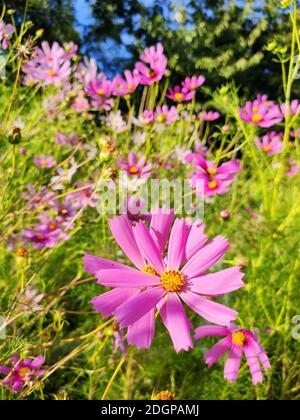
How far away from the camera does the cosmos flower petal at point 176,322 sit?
A: 0.36m

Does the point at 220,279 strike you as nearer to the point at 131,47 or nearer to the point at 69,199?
the point at 69,199

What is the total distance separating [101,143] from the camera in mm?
627

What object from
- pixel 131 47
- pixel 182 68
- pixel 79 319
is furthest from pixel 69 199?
pixel 131 47

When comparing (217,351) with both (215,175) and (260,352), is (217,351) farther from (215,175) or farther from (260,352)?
(215,175)

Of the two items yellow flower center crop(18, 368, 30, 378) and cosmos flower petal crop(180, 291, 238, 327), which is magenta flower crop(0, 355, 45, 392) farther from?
cosmos flower petal crop(180, 291, 238, 327)

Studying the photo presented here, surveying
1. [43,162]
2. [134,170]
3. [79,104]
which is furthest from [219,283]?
[79,104]

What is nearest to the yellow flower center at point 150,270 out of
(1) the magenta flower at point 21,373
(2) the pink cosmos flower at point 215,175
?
(1) the magenta flower at point 21,373

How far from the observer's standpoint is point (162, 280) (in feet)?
1.30

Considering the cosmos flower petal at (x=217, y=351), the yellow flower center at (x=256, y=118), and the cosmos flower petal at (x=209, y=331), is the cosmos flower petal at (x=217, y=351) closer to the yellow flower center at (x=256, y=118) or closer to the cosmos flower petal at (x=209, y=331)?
the cosmos flower petal at (x=209, y=331)

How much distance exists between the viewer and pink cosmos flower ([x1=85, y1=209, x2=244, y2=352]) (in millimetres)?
358

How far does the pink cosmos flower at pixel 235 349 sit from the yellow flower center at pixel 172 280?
3.6 inches

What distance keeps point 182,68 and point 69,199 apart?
4638 mm

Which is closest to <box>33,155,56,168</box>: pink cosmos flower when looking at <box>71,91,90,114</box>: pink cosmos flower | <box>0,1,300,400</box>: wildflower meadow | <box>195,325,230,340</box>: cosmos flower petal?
<box>0,1,300,400</box>: wildflower meadow

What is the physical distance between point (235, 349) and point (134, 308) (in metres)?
0.21
